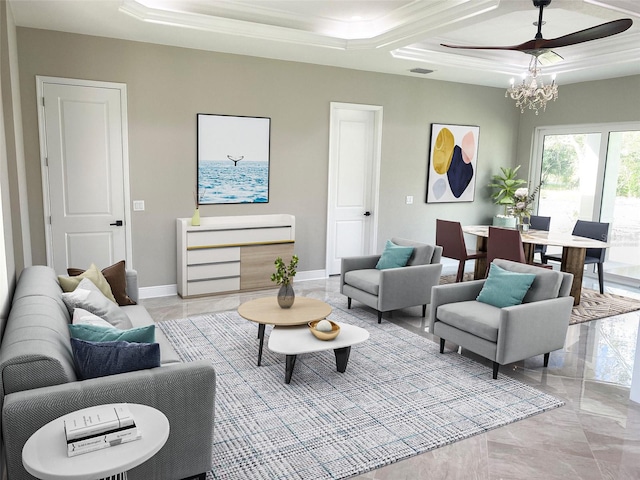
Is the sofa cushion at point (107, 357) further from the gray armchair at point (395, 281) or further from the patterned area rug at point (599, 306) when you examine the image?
the patterned area rug at point (599, 306)

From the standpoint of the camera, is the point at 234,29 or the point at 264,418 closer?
the point at 264,418

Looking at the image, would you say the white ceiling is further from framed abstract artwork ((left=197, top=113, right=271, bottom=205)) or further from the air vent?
framed abstract artwork ((left=197, top=113, right=271, bottom=205))

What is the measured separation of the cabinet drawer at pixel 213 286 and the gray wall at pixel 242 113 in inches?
12.5

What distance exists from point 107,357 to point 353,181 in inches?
198

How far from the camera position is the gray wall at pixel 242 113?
5.04 meters

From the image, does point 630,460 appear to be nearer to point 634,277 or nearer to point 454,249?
point 454,249

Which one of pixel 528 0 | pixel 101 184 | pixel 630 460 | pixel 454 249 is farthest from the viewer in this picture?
pixel 454 249

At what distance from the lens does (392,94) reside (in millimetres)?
6883

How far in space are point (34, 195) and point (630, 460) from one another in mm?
5281

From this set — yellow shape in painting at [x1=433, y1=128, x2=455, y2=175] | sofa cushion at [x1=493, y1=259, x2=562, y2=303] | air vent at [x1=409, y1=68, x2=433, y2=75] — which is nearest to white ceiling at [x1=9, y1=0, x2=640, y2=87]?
air vent at [x1=409, y1=68, x2=433, y2=75]

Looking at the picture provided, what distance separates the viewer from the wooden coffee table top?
12.4 ft

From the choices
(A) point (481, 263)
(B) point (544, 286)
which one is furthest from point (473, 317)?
(A) point (481, 263)

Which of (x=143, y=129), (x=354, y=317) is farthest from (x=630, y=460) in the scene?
(x=143, y=129)

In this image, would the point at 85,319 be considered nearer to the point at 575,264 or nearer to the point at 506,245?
the point at 506,245
